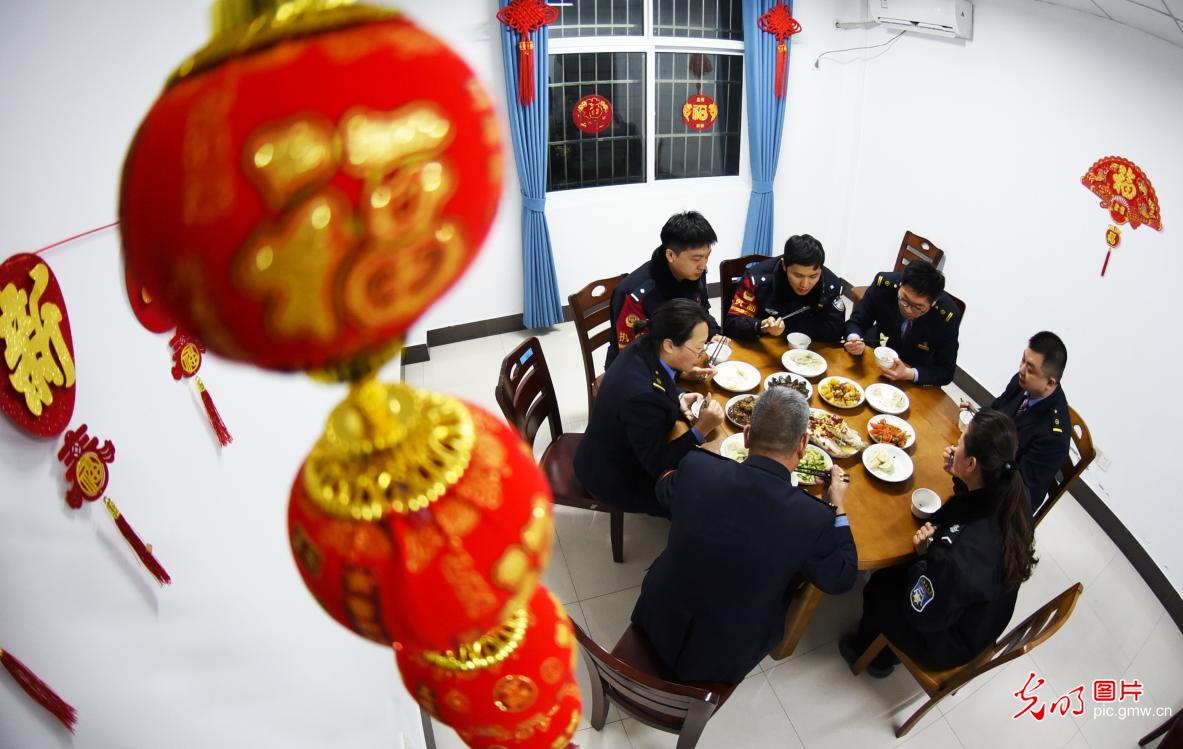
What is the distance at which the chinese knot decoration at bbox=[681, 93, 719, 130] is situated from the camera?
4.90 m

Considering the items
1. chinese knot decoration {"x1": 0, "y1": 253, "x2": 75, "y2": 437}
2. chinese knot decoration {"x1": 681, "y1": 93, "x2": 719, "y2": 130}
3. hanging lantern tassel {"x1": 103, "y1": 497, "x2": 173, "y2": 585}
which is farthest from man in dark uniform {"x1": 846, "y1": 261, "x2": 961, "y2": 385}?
chinese knot decoration {"x1": 0, "y1": 253, "x2": 75, "y2": 437}

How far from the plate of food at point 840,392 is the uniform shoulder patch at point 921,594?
2.71ft

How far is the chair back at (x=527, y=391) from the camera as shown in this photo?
268 cm

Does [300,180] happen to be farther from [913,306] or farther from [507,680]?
[913,306]

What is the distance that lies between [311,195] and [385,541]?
239mm

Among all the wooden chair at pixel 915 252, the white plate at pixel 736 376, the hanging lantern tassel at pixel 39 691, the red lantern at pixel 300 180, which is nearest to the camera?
the red lantern at pixel 300 180

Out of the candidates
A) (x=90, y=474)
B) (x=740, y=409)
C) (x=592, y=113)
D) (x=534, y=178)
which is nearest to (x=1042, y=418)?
(x=740, y=409)

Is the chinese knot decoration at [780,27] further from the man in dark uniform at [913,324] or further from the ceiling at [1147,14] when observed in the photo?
the man in dark uniform at [913,324]

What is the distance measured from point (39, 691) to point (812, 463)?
2.29 metres

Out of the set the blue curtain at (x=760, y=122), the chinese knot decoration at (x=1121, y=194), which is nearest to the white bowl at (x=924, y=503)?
the chinese knot decoration at (x=1121, y=194)

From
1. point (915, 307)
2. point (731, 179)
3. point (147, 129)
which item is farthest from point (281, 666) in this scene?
point (731, 179)

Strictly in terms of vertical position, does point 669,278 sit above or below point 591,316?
above

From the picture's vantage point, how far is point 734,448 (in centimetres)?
253

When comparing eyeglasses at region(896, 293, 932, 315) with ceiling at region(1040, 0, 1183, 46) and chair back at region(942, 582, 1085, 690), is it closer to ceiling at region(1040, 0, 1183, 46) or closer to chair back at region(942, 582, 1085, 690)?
chair back at region(942, 582, 1085, 690)
